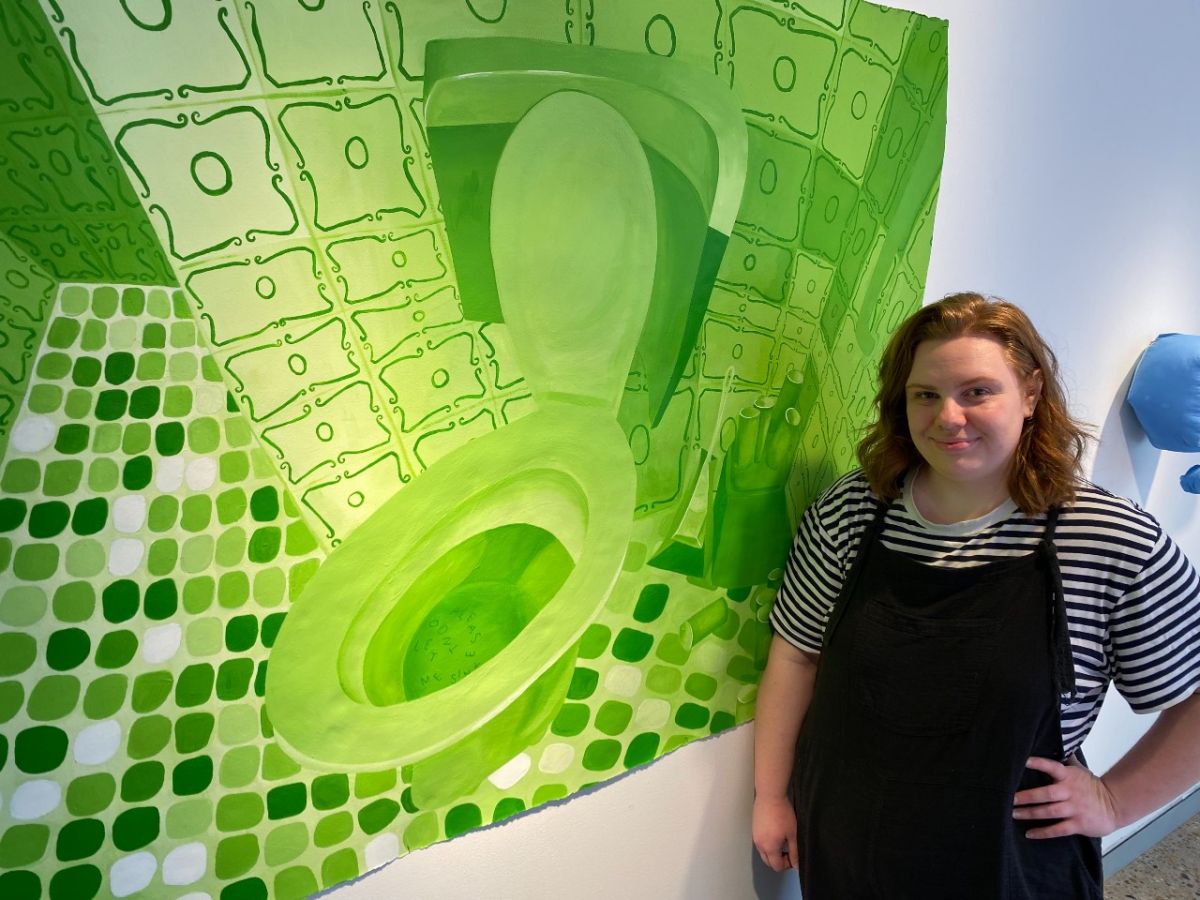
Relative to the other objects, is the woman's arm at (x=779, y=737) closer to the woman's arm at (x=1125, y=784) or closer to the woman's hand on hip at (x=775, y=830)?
the woman's hand on hip at (x=775, y=830)

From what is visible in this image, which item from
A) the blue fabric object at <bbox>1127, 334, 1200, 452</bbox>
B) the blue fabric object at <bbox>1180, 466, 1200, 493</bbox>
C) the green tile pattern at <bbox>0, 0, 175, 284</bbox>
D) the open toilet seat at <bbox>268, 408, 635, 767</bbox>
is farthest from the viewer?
the blue fabric object at <bbox>1180, 466, 1200, 493</bbox>

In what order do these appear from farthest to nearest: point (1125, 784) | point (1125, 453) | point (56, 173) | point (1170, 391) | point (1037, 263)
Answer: point (1125, 453) → point (1170, 391) → point (1037, 263) → point (1125, 784) → point (56, 173)

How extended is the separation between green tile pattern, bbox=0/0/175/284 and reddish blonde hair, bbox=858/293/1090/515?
926 millimetres

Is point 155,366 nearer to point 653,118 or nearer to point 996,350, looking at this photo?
point 653,118

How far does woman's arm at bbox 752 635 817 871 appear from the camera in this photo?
1206mm

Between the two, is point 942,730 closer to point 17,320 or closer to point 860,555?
point 860,555

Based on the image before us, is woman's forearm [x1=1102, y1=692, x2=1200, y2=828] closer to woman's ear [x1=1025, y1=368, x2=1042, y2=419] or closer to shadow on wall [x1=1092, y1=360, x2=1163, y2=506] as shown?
woman's ear [x1=1025, y1=368, x2=1042, y2=419]

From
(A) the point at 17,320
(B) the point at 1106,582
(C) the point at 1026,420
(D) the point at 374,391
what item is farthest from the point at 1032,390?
(A) the point at 17,320

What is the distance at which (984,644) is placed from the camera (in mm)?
1012

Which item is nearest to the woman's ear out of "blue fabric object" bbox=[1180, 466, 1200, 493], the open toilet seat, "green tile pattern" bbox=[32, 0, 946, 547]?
"green tile pattern" bbox=[32, 0, 946, 547]

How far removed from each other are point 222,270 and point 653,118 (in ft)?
1.67

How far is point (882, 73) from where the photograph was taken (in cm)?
113

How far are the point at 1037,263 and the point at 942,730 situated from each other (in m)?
0.98

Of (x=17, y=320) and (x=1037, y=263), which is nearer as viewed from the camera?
(x=17, y=320)
